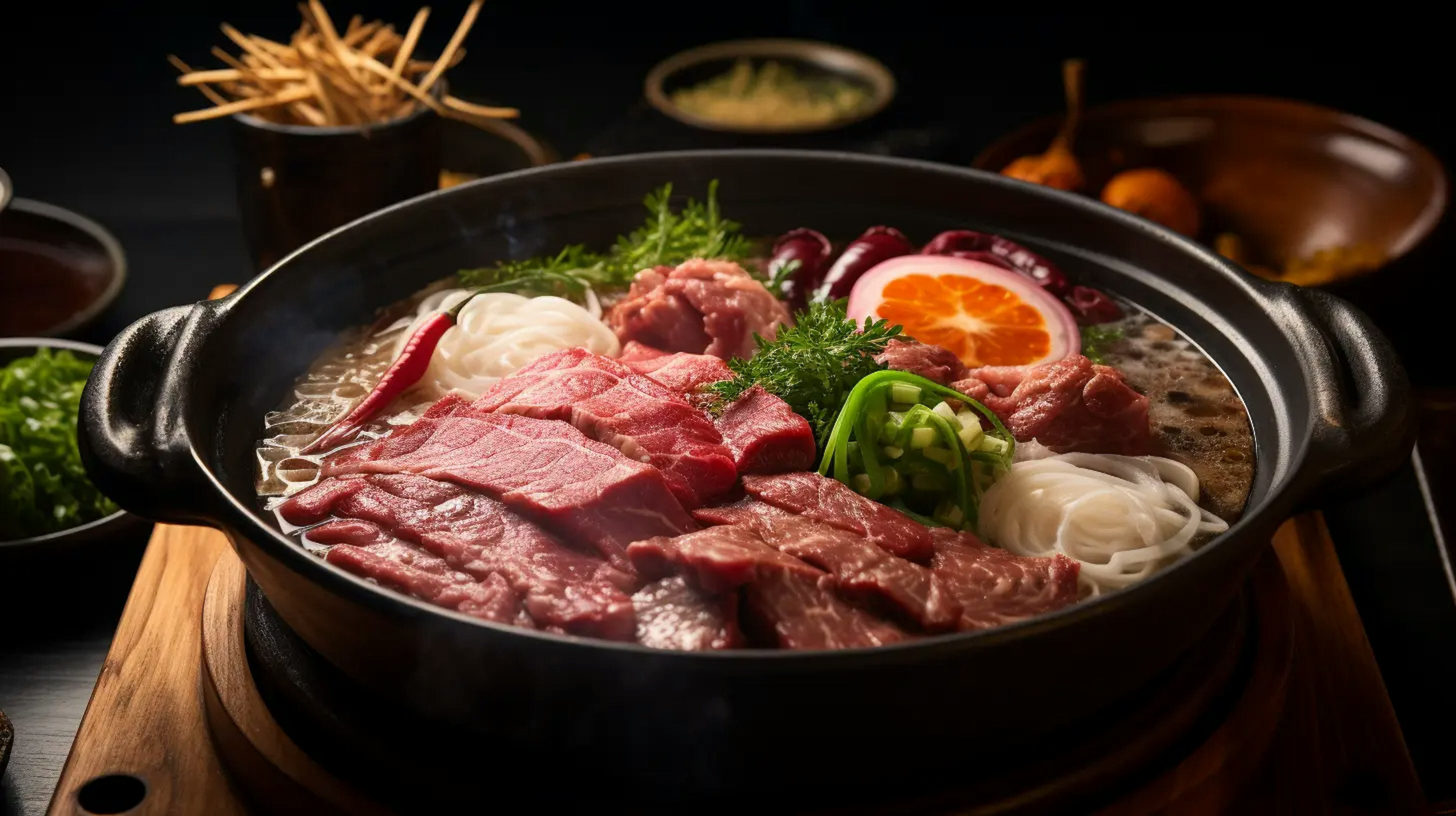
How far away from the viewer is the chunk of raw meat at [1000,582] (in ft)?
7.15

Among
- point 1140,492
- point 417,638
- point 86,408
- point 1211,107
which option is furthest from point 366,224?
point 1211,107

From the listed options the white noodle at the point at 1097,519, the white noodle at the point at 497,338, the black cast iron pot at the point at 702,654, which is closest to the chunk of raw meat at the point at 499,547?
the black cast iron pot at the point at 702,654

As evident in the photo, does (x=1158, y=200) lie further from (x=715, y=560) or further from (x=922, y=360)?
(x=715, y=560)

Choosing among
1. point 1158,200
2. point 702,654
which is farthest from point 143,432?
point 1158,200

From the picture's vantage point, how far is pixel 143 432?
221 centimetres

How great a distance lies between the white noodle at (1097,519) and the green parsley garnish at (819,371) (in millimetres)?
372

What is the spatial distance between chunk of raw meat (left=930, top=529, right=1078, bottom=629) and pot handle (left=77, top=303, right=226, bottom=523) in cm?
128

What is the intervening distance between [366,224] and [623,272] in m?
0.70

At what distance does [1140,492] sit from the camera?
2600 mm

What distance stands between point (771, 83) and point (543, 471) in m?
3.48

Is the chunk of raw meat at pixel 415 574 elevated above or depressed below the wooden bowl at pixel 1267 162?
above

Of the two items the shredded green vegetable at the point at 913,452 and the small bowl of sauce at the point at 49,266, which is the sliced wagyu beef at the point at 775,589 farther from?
the small bowl of sauce at the point at 49,266

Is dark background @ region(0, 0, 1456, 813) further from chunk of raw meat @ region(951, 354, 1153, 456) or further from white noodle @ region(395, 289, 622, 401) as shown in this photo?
chunk of raw meat @ region(951, 354, 1153, 456)

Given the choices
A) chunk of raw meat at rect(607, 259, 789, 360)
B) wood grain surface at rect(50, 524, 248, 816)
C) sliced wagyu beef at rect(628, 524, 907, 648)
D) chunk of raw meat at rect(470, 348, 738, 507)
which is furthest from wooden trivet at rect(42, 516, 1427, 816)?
chunk of raw meat at rect(607, 259, 789, 360)
